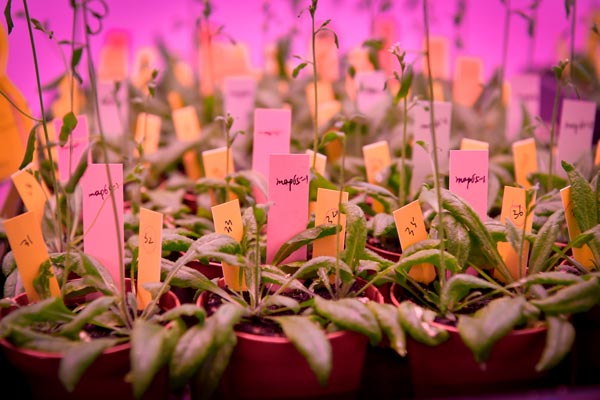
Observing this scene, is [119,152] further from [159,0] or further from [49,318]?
[159,0]

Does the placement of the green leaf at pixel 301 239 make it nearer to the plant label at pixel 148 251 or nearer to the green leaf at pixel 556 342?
the plant label at pixel 148 251

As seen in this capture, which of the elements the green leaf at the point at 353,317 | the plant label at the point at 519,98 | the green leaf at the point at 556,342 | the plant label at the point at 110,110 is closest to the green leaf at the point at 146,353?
the green leaf at the point at 353,317

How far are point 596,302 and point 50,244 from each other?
4.08ft

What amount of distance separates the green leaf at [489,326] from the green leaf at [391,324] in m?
0.10

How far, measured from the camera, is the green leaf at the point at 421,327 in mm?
1018

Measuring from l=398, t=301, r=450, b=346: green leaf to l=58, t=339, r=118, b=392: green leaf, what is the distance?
1.69 feet

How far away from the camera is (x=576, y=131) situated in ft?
5.52

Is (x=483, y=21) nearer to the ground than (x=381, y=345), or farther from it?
farther from it

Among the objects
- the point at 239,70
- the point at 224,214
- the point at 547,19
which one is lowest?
the point at 224,214

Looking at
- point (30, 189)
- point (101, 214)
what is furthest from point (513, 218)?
point (30, 189)

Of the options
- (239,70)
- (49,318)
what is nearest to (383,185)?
(49,318)

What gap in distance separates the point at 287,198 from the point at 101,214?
1.32 feet

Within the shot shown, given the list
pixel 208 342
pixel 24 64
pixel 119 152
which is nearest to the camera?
pixel 208 342

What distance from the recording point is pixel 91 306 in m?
1.00
